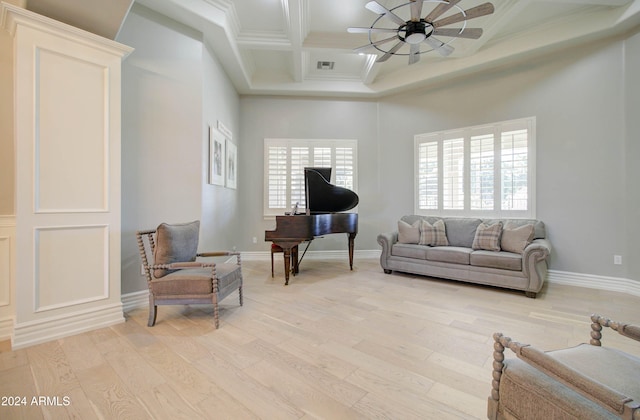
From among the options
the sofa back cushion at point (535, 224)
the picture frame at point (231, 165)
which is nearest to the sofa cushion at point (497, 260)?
the sofa back cushion at point (535, 224)

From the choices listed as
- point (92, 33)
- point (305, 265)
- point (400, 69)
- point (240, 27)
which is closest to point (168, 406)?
point (92, 33)

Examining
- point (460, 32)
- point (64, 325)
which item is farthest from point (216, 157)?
point (460, 32)

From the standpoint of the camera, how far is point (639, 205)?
10.5 feet

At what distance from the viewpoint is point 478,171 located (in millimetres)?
4336

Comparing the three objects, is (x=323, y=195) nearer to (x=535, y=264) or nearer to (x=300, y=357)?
(x=300, y=357)

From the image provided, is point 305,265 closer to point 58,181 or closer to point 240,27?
point 58,181

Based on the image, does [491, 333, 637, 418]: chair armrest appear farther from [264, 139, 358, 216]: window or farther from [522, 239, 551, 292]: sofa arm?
[264, 139, 358, 216]: window

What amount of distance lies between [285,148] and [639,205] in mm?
5114

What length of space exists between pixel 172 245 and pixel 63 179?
970 mm

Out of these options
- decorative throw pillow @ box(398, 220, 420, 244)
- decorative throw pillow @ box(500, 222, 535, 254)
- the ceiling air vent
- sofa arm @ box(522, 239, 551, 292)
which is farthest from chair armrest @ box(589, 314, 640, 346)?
the ceiling air vent

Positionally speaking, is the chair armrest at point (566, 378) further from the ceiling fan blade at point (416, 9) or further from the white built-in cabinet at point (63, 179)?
the white built-in cabinet at point (63, 179)

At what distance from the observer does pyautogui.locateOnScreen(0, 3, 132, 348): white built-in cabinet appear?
6.48 ft

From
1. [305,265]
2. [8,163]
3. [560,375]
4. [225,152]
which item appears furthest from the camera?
[305,265]

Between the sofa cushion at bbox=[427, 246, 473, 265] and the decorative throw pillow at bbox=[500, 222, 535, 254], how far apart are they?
44 centimetres
